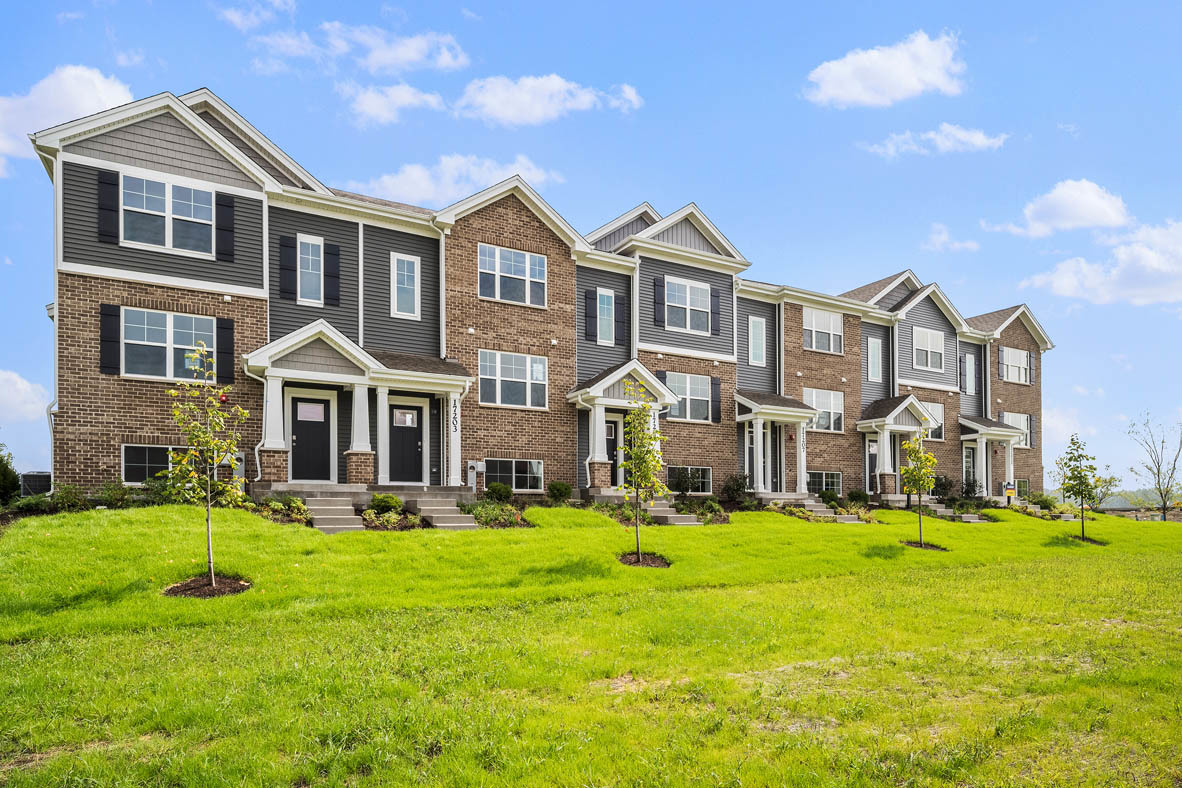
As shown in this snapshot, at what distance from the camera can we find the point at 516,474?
2256cm

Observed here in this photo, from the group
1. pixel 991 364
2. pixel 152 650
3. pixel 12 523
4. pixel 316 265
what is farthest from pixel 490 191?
pixel 991 364

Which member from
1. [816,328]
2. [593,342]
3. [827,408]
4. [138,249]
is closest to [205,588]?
[138,249]

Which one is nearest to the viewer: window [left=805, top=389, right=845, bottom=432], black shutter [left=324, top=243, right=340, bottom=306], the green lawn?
the green lawn

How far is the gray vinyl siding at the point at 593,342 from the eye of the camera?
80.1ft

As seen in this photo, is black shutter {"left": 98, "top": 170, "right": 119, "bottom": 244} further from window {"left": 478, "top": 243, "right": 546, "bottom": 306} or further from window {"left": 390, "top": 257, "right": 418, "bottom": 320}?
window {"left": 478, "top": 243, "right": 546, "bottom": 306}

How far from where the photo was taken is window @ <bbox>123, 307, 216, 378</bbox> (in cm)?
1781

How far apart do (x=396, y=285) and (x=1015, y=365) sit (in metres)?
32.6

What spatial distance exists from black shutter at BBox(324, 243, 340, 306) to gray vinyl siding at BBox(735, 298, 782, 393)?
14934 millimetres

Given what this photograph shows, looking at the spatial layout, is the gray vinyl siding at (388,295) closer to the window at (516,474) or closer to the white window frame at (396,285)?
the white window frame at (396,285)

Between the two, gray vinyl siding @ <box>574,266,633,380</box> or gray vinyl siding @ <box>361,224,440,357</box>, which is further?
gray vinyl siding @ <box>574,266,633,380</box>

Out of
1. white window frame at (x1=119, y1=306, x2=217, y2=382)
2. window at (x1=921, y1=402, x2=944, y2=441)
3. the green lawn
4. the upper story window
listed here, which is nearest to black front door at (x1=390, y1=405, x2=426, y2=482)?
white window frame at (x1=119, y1=306, x2=217, y2=382)

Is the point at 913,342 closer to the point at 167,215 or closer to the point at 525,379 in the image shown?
the point at 525,379

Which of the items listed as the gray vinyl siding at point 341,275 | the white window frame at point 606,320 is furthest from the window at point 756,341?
the gray vinyl siding at point 341,275

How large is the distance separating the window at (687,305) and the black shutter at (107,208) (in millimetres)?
16157
